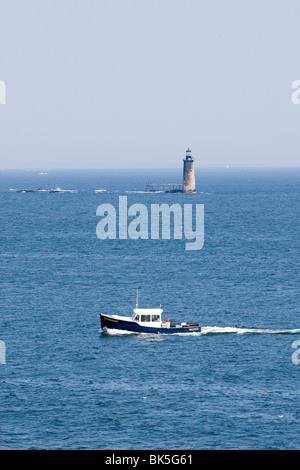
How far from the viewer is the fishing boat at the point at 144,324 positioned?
100 m

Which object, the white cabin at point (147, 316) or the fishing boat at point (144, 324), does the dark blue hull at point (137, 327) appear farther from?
→ the white cabin at point (147, 316)

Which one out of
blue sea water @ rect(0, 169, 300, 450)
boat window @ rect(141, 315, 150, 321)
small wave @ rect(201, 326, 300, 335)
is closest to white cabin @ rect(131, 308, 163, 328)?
boat window @ rect(141, 315, 150, 321)

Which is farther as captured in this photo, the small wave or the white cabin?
the white cabin

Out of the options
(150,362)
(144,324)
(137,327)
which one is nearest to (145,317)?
(144,324)

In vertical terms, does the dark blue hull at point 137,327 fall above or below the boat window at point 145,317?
below

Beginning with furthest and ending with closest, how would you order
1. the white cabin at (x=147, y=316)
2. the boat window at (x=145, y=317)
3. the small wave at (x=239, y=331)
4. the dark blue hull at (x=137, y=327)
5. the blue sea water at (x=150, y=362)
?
the boat window at (x=145, y=317), the white cabin at (x=147, y=316), the small wave at (x=239, y=331), the dark blue hull at (x=137, y=327), the blue sea water at (x=150, y=362)

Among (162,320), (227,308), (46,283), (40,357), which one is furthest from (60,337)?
(46,283)

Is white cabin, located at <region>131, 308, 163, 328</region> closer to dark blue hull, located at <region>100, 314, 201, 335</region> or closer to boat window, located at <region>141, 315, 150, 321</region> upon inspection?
boat window, located at <region>141, 315, 150, 321</region>

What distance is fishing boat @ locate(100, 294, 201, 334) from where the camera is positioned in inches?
3952

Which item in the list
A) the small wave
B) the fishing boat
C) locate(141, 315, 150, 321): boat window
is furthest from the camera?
locate(141, 315, 150, 321): boat window

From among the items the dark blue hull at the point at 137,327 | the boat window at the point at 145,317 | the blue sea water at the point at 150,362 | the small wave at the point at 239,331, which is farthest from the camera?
the boat window at the point at 145,317

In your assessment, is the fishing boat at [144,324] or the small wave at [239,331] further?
the fishing boat at [144,324]

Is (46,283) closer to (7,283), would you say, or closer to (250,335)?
(7,283)

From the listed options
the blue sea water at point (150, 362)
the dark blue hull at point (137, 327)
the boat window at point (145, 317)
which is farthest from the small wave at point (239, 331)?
the boat window at point (145, 317)
